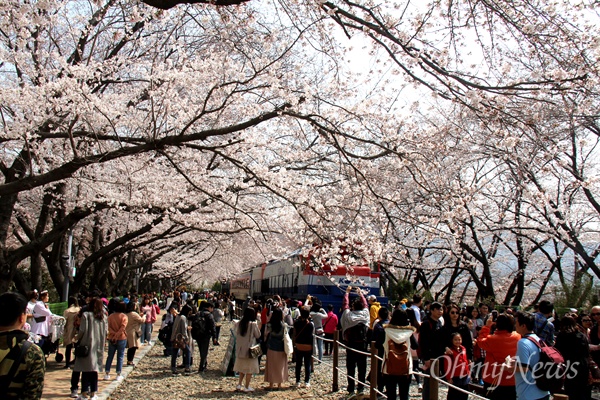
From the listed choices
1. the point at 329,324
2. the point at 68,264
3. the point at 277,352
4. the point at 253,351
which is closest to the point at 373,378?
the point at 277,352

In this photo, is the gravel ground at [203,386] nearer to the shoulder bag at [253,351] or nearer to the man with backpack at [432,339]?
the shoulder bag at [253,351]

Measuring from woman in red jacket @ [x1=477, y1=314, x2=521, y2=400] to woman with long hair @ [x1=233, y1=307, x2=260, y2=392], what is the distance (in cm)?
461

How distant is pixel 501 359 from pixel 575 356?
789mm

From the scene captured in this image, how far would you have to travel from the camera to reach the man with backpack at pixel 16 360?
3564 millimetres

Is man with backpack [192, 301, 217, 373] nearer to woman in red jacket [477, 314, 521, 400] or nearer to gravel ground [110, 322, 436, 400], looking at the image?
gravel ground [110, 322, 436, 400]

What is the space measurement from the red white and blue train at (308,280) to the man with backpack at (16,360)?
6.00m

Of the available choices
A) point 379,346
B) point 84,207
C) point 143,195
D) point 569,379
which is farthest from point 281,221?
point 569,379

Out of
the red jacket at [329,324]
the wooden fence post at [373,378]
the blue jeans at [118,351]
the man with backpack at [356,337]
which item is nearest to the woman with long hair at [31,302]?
the blue jeans at [118,351]

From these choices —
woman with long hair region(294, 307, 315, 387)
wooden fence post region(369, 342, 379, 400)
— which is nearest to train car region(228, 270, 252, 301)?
woman with long hair region(294, 307, 315, 387)

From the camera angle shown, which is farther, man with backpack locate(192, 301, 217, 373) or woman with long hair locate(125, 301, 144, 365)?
man with backpack locate(192, 301, 217, 373)

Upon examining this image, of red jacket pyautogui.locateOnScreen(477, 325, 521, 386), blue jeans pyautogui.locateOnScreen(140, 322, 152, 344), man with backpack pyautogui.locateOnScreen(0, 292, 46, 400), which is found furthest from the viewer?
blue jeans pyautogui.locateOnScreen(140, 322, 152, 344)

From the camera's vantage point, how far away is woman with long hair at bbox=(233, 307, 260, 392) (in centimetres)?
1034

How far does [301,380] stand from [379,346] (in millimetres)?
3605

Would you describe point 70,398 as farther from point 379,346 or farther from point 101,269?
point 101,269
